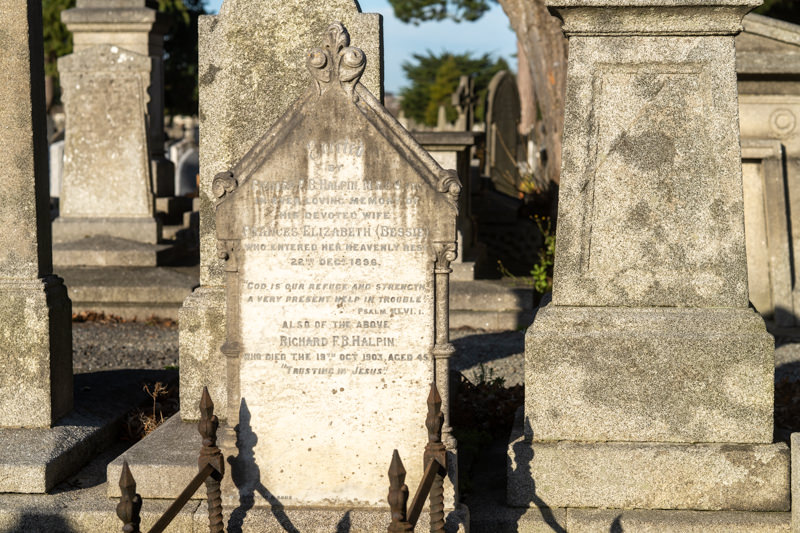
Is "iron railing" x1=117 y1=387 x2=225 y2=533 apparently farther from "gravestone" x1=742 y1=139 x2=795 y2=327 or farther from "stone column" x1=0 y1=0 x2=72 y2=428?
"gravestone" x1=742 y1=139 x2=795 y2=327

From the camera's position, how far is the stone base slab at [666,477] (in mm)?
4613

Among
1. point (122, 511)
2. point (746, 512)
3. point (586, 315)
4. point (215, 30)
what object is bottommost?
point (746, 512)

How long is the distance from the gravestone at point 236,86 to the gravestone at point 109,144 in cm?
666

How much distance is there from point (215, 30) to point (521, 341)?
4.72 meters

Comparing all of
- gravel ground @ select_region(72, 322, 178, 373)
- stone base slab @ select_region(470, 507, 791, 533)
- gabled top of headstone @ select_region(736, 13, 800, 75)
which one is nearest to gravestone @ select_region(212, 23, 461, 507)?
stone base slab @ select_region(470, 507, 791, 533)

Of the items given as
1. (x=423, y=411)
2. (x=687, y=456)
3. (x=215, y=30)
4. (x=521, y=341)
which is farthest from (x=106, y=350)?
(x=687, y=456)

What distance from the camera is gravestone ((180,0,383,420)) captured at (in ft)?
17.3

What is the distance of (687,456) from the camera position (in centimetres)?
462

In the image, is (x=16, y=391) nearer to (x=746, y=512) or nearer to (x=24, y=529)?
(x=24, y=529)

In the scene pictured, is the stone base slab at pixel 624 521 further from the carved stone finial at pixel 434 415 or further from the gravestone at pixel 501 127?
the gravestone at pixel 501 127

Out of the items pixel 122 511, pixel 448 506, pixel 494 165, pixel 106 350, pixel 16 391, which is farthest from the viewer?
pixel 494 165

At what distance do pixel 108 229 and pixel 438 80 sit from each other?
35.8m

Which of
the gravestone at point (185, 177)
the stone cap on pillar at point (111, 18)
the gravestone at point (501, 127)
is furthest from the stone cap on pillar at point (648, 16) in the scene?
the gravestone at point (185, 177)

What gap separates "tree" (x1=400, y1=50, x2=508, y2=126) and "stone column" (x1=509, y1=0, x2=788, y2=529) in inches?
1542
